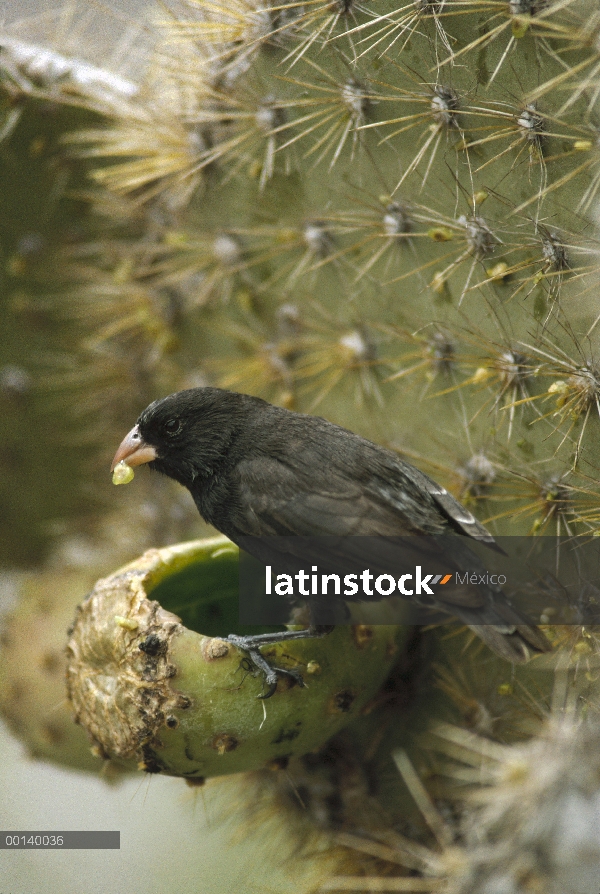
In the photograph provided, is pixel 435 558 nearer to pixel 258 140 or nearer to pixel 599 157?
pixel 599 157

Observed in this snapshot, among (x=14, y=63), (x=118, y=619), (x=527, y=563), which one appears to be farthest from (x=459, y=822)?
(x=14, y=63)

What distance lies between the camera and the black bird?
1.64m

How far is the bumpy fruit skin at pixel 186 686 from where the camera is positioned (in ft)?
5.32

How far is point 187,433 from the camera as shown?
6.12ft

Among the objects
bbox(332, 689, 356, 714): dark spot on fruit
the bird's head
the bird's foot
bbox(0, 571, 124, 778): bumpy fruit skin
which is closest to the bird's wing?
the bird's head

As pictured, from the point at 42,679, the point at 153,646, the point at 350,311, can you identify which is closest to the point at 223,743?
the point at 153,646

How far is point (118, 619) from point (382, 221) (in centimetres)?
109
